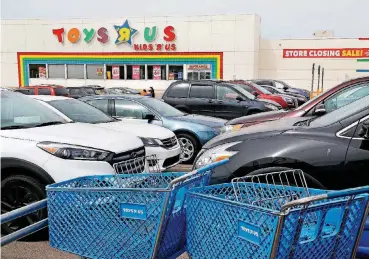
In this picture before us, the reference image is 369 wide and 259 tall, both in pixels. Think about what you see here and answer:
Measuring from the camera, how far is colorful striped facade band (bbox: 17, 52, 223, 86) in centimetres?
3186

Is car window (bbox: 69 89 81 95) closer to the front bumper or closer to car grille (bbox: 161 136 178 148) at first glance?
car grille (bbox: 161 136 178 148)

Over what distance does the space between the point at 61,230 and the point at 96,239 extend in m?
0.30

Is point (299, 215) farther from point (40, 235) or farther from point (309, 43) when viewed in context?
point (309, 43)

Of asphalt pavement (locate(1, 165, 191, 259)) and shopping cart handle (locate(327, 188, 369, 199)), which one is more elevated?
shopping cart handle (locate(327, 188, 369, 199))

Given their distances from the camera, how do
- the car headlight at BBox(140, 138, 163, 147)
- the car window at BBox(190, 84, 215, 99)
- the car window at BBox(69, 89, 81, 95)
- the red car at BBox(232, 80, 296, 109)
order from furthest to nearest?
the car window at BBox(69, 89, 81, 95), the red car at BBox(232, 80, 296, 109), the car window at BBox(190, 84, 215, 99), the car headlight at BBox(140, 138, 163, 147)

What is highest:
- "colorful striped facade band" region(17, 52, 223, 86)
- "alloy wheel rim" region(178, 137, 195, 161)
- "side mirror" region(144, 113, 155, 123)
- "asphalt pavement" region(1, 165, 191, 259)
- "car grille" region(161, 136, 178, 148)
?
"colorful striped facade band" region(17, 52, 223, 86)

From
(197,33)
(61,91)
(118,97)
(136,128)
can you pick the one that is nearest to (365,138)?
(136,128)

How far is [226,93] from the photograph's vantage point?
11.7m

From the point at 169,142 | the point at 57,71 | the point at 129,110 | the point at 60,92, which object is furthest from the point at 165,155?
the point at 57,71

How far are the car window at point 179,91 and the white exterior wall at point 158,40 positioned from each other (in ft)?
66.5

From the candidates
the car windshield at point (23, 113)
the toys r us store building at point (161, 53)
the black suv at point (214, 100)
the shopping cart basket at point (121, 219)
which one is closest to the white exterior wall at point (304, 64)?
the toys r us store building at point (161, 53)

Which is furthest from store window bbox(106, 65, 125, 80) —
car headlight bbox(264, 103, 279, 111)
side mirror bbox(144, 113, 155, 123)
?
side mirror bbox(144, 113, 155, 123)

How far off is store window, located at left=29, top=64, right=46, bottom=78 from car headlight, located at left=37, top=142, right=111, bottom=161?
1339 inches

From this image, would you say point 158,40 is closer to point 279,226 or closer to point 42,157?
point 42,157
